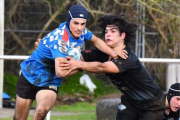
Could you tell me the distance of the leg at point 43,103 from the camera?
5.48m

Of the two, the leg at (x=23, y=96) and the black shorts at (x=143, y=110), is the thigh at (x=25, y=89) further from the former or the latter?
the black shorts at (x=143, y=110)

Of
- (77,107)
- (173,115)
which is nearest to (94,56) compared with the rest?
(173,115)

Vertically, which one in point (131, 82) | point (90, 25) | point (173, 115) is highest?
point (90, 25)

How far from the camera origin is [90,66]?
5.18 meters

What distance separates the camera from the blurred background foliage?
38.4 ft

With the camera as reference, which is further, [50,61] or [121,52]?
[50,61]

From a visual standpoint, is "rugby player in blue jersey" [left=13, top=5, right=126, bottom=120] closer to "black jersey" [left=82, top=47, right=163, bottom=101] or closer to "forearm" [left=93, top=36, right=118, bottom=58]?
"forearm" [left=93, top=36, right=118, bottom=58]

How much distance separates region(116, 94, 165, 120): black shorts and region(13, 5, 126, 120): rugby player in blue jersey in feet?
2.21

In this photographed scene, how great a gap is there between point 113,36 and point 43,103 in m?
1.14

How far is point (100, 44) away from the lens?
578 cm

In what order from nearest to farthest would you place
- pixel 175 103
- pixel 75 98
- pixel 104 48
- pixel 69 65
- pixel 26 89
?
pixel 69 65
pixel 104 48
pixel 26 89
pixel 175 103
pixel 75 98

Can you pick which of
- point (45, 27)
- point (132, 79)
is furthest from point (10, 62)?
point (132, 79)

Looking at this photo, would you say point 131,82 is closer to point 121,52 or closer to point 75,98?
point 121,52

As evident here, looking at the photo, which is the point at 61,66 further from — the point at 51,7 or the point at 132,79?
the point at 51,7
